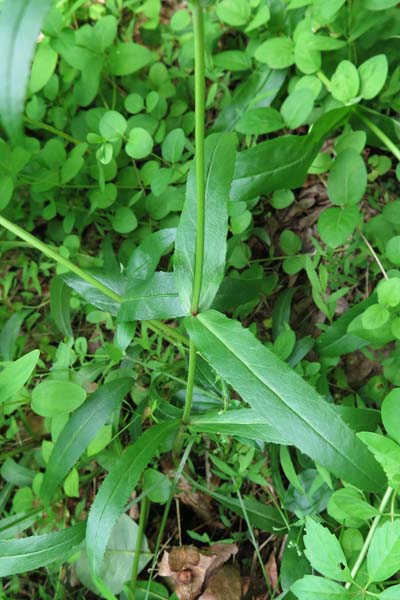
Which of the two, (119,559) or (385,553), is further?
(119,559)

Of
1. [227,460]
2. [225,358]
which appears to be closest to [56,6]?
[225,358]

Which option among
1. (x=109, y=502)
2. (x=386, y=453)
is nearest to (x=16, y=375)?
(x=109, y=502)

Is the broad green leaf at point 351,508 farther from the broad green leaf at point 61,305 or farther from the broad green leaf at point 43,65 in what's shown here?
the broad green leaf at point 43,65

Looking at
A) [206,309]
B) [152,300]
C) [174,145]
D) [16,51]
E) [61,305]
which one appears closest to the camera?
[16,51]

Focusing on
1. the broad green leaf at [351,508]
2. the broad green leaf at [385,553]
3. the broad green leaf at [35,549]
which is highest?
the broad green leaf at [385,553]

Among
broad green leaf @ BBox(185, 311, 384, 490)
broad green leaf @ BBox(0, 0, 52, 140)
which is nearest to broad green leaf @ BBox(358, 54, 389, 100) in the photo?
broad green leaf @ BBox(185, 311, 384, 490)

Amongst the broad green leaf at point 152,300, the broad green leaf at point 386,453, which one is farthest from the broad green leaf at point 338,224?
the broad green leaf at point 386,453

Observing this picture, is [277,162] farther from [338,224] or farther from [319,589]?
[319,589]
